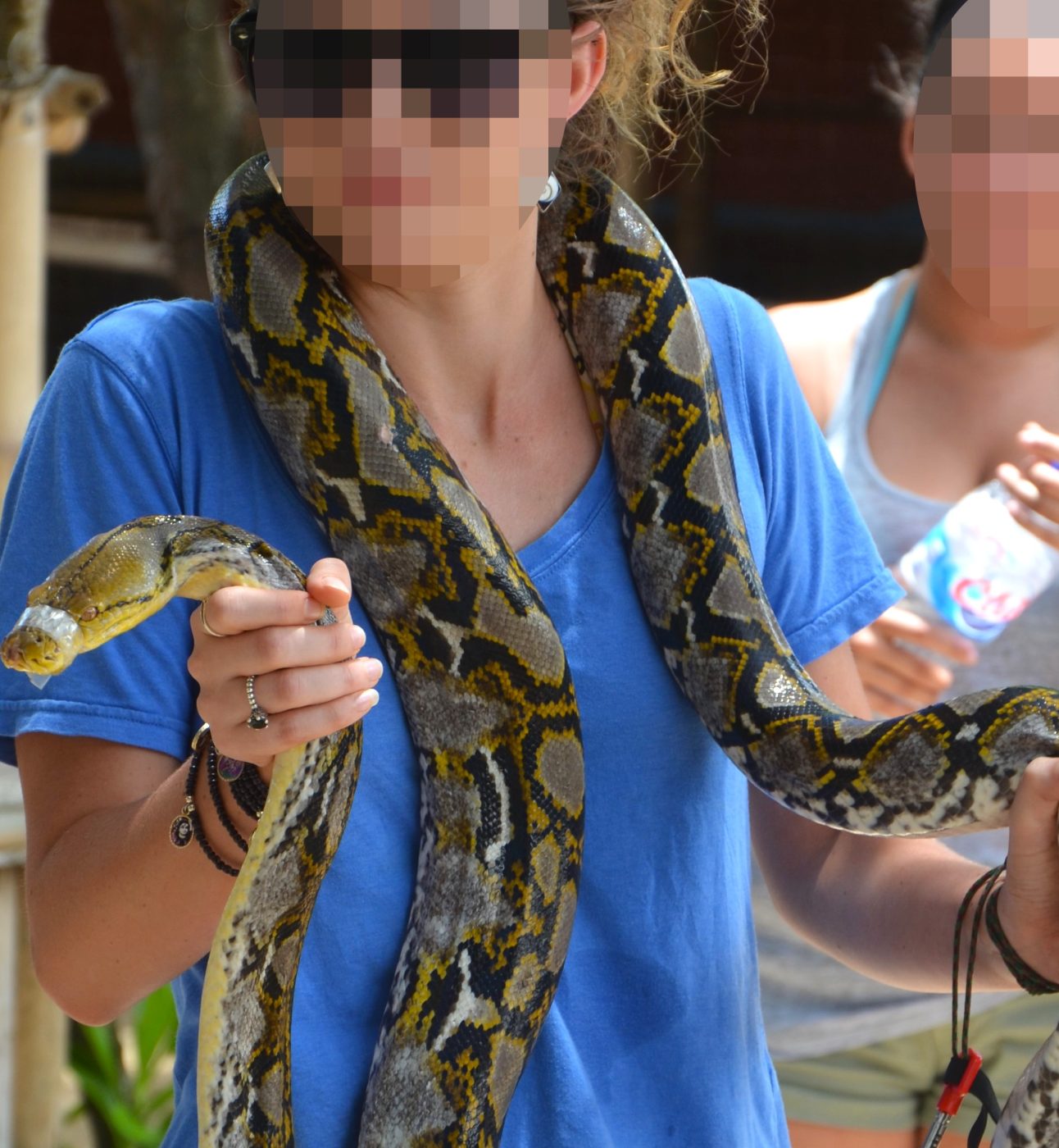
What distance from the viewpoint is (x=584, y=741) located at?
1.31 m

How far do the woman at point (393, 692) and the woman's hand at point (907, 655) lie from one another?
51 cm

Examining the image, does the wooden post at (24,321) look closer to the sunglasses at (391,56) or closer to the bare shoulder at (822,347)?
the bare shoulder at (822,347)

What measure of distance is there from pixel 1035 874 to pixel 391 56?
87 centimetres

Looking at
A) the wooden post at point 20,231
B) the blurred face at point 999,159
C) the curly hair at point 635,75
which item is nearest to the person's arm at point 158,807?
the curly hair at point 635,75

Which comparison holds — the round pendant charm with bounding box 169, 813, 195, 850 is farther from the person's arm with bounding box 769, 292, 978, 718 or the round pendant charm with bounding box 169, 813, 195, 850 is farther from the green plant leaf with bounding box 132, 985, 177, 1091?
the green plant leaf with bounding box 132, 985, 177, 1091

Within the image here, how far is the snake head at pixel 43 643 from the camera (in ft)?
3.12

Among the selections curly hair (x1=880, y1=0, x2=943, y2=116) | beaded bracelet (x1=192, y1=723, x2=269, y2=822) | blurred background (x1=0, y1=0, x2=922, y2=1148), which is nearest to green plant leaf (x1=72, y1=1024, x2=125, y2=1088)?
blurred background (x1=0, y1=0, x2=922, y2=1148)

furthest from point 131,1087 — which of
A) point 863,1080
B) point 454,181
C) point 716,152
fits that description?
point 716,152

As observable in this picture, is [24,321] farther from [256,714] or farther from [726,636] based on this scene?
[256,714]

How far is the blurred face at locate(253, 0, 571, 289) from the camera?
112 cm

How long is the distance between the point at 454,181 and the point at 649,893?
0.65 m

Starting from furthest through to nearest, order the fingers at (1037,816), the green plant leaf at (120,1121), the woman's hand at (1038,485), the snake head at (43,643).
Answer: the green plant leaf at (120,1121), the woman's hand at (1038,485), the fingers at (1037,816), the snake head at (43,643)

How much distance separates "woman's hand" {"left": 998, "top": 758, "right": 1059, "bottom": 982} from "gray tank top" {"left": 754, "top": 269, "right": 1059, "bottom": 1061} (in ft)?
2.42

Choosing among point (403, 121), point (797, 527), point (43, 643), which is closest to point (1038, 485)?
point (797, 527)
